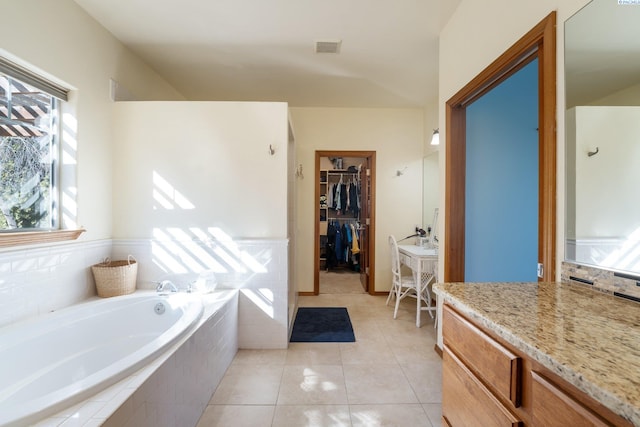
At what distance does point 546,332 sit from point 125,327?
240cm

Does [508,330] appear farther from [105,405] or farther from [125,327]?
[125,327]

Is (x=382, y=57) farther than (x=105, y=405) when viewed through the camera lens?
Yes

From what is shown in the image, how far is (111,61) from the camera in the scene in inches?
89.8

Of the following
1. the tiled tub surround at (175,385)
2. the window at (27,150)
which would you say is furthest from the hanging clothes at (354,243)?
the window at (27,150)

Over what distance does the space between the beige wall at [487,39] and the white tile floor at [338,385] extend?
32.4 inches

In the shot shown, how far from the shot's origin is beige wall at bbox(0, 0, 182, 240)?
5.26ft

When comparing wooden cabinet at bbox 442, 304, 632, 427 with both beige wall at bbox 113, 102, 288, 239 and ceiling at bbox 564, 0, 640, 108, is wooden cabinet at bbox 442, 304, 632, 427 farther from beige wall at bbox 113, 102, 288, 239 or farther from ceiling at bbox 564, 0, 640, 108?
beige wall at bbox 113, 102, 288, 239

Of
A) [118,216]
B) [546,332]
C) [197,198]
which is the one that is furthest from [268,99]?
[546,332]

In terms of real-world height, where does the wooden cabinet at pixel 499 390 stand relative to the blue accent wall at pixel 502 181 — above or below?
below

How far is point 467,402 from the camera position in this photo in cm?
89

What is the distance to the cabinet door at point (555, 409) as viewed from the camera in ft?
1.63

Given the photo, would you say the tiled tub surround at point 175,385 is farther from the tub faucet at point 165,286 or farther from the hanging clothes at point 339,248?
the hanging clothes at point 339,248

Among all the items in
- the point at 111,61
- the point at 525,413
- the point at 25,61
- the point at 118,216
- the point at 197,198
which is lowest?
the point at 525,413

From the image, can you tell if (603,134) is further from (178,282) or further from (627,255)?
(178,282)
